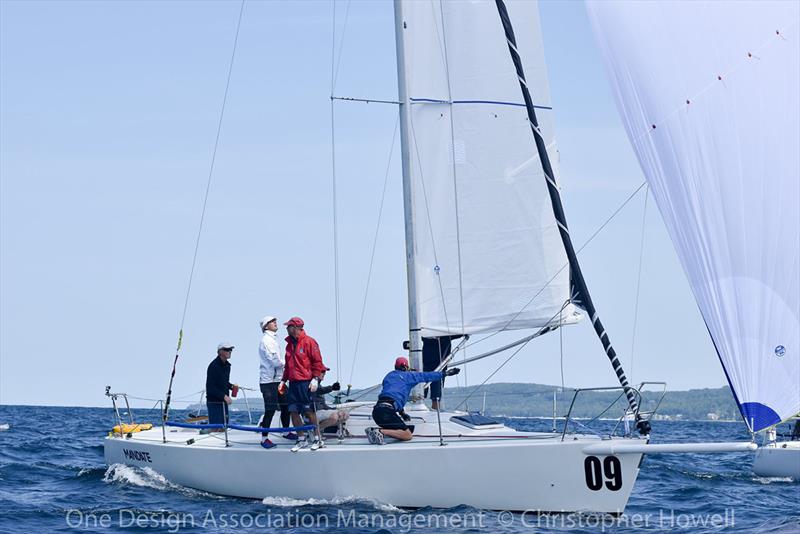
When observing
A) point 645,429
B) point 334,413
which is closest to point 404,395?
point 334,413

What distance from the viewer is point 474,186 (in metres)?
15.5

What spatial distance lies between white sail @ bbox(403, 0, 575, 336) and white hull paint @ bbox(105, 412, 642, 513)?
88.2 inches

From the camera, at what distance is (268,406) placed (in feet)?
45.7

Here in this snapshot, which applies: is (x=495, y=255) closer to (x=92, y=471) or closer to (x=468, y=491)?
(x=468, y=491)

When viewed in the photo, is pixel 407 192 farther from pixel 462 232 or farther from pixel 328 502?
pixel 328 502

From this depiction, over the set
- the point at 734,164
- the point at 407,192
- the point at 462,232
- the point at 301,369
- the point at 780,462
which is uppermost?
the point at 407,192

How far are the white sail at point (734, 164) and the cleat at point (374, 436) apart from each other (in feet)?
14.1

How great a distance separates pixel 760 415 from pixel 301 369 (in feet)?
18.4

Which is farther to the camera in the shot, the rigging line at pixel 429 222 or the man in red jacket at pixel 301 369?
the rigging line at pixel 429 222

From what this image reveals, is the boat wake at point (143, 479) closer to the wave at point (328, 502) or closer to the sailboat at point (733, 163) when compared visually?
the wave at point (328, 502)

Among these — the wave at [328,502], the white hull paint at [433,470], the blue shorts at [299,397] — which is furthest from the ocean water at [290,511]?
the blue shorts at [299,397]

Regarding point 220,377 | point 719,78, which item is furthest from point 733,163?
point 220,377

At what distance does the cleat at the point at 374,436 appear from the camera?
41.5 feet

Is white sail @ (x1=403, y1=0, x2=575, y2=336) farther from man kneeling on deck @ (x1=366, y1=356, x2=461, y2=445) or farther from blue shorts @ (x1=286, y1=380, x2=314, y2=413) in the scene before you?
blue shorts @ (x1=286, y1=380, x2=314, y2=413)
